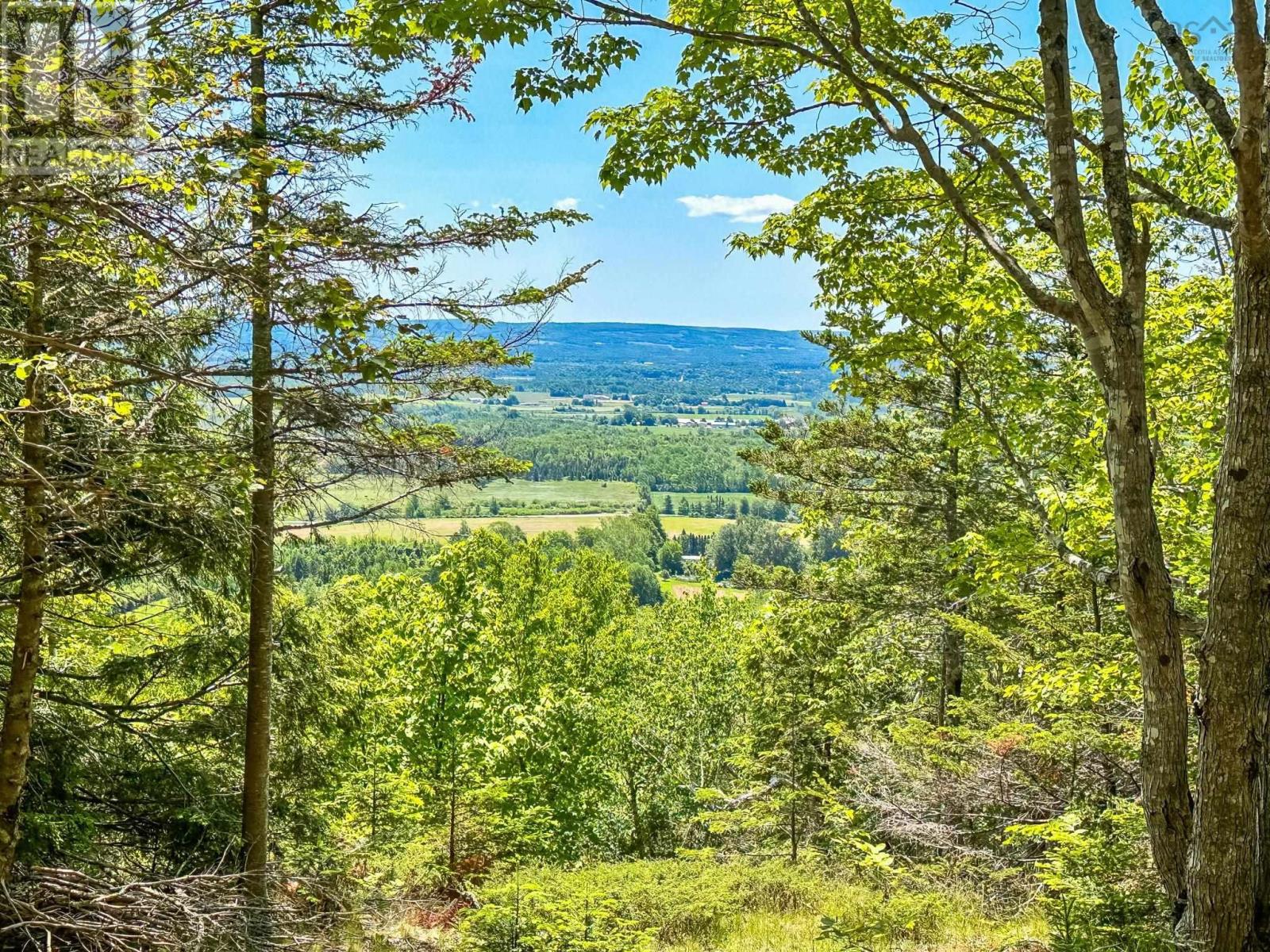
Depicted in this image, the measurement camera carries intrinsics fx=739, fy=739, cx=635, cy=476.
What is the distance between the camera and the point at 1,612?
16.0 feet

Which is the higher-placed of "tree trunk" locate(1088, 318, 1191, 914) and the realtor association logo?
the realtor association logo

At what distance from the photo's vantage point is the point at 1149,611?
2.85 m

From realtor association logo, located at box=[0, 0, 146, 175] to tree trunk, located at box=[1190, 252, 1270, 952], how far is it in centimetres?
399

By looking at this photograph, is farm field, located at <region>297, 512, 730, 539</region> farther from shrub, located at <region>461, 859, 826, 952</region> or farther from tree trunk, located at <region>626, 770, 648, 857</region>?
shrub, located at <region>461, 859, 826, 952</region>

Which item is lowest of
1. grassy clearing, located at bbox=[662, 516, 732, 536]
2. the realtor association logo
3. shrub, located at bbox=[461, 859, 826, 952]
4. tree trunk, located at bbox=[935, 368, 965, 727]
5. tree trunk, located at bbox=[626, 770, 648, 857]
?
grassy clearing, located at bbox=[662, 516, 732, 536]

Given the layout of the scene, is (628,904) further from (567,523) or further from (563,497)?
(563,497)

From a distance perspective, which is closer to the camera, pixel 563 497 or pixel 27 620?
pixel 27 620

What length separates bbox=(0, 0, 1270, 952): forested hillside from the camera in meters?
2.83

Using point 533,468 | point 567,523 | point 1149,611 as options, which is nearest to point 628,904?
point 533,468

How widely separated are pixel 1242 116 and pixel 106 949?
6213 millimetres

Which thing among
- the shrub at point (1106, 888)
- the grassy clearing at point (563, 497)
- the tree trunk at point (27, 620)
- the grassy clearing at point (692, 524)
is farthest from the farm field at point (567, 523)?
the shrub at point (1106, 888)

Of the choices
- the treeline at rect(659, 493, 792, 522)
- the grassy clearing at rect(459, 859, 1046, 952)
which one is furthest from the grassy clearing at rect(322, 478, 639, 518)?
the grassy clearing at rect(459, 859, 1046, 952)

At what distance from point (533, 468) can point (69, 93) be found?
16.3ft

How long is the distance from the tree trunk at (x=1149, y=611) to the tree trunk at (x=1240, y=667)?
0.12 m
